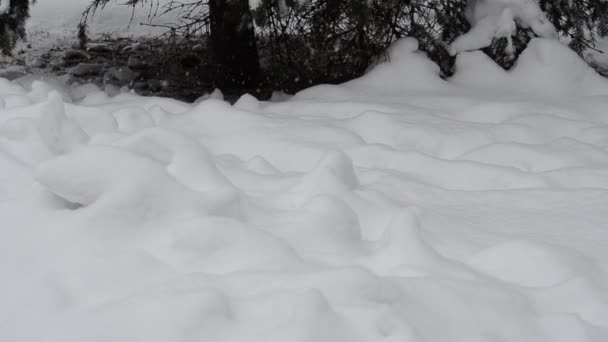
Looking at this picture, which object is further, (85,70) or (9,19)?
(85,70)

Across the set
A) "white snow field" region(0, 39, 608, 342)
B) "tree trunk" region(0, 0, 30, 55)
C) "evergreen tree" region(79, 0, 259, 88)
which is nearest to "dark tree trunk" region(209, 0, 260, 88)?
"evergreen tree" region(79, 0, 259, 88)

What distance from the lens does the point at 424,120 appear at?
352 centimetres

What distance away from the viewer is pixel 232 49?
5082mm

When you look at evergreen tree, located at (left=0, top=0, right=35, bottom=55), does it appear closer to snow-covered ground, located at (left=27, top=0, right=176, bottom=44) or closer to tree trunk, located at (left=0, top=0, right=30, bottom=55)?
tree trunk, located at (left=0, top=0, right=30, bottom=55)

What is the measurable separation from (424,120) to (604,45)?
5.50m

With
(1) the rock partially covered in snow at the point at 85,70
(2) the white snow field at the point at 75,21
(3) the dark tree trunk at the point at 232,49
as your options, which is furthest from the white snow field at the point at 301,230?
(2) the white snow field at the point at 75,21

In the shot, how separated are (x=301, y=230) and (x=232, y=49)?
339cm

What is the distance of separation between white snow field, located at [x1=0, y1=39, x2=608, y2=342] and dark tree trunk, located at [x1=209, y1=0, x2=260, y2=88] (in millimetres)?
1664

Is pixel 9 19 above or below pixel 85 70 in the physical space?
above

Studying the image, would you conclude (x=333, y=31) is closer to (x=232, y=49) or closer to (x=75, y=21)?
(x=232, y=49)

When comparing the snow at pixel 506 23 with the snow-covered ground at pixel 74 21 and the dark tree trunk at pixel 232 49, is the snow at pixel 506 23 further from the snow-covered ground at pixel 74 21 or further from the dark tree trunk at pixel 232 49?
the snow-covered ground at pixel 74 21

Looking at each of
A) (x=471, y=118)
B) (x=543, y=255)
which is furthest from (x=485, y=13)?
(x=543, y=255)

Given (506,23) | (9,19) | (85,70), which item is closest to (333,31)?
(506,23)

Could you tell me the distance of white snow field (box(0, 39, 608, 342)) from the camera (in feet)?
5.01
